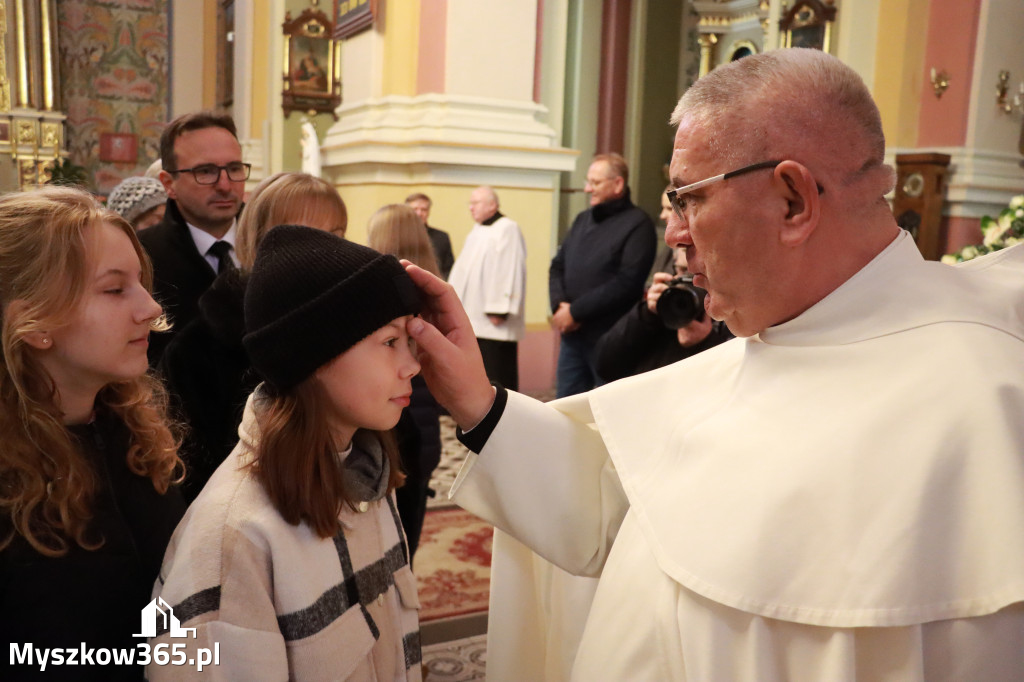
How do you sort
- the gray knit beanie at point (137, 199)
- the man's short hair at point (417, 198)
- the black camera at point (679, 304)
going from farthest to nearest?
the man's short hair at point (417, 198) → the gray knit beanie at point (137, 199) → the black camera at point (679, 304)

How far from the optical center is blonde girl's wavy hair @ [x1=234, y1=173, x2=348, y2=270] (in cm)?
233

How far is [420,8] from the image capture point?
23.8 ft

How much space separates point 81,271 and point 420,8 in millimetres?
6187

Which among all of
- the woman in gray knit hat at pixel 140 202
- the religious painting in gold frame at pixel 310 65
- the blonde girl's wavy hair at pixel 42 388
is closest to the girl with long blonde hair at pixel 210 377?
the blonde girl's wavy hair at pixel 42 388

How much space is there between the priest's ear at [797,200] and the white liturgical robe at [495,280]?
4.55 m

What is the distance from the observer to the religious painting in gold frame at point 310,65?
10.5 m

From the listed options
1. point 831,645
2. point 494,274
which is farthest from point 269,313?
point 494,274

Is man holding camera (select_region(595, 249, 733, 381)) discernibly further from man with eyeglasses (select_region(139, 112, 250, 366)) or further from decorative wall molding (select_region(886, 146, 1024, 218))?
decorative wall molding (select_region(886, 146, 1024, 218))

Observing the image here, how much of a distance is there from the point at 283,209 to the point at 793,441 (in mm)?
1477

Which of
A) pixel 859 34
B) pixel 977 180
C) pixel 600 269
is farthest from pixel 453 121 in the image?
pixel 977 180

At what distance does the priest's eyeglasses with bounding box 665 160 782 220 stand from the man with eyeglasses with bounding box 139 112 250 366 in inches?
61.7

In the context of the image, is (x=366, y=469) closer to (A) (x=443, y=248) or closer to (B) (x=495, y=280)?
(B) (x=495, y=280)

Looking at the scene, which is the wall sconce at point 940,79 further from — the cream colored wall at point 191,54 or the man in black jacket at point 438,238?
the cream colored wall at point 191,54

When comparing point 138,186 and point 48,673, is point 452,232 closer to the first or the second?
point 138,186
